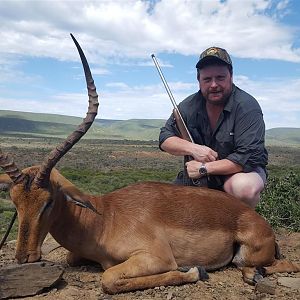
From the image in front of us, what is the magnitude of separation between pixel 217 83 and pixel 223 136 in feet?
2.92

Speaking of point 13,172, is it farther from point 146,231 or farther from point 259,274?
point 259,274

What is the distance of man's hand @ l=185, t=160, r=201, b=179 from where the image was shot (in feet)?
26.0

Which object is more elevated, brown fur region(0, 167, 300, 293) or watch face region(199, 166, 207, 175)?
watch face region(199, 166, 207, 175)

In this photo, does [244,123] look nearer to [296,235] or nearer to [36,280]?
[296,235]

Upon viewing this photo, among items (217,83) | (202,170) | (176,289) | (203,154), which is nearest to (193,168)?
(202,170)

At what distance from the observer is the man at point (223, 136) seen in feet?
25.3

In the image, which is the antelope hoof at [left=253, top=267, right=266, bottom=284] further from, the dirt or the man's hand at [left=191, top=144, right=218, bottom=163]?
the man's hand at [left=191, top=144, right=218, bottom=163]

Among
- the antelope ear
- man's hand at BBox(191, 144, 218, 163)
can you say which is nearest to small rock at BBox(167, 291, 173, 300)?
the antelope ear

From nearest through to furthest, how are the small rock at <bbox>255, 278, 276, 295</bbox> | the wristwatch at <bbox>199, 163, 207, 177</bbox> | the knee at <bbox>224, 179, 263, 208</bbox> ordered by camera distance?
the small rock at <bbox>255, 278, 276, 295</bbox> → the knee at <bbox>224, 179, 263, 208</bbox> → the wristwatch at <bbox>199, 163, 207, 177</bbox>

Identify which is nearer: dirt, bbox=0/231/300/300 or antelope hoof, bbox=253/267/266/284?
dirt, bbox=0/231/300/300

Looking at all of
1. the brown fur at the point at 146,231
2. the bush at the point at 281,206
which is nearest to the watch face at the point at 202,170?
the brown fur at the point at 146,231

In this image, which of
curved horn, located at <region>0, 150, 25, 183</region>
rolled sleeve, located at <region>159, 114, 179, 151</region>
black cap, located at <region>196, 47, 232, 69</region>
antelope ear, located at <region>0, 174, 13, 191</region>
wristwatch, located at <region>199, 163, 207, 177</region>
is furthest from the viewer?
rolled sleeve, located at <region>159, 114, 179, 151</region>

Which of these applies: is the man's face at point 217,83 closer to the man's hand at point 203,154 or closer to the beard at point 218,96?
the beard at point 218,96

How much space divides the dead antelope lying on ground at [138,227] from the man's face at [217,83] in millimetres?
1700
